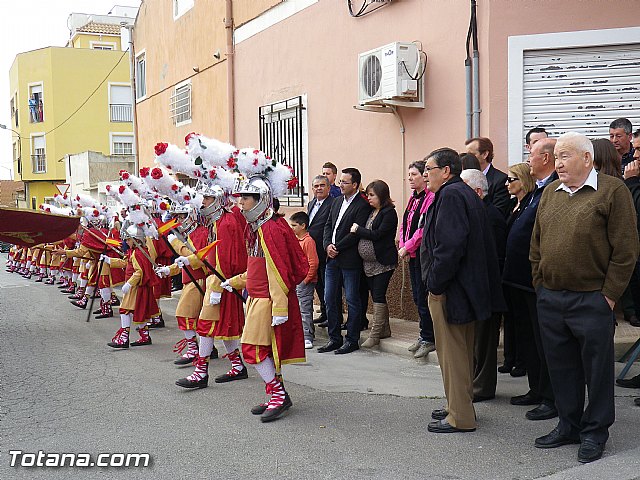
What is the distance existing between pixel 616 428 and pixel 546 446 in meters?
0.71

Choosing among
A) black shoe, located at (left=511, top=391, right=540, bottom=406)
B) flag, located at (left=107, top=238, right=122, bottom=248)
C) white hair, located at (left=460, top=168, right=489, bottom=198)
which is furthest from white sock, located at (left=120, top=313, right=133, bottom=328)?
black shoe, located at (left=511, top=391, right=540, bottom=406)

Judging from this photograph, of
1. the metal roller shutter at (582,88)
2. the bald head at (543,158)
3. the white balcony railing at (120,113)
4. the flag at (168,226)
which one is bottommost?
the flag at (168,226)

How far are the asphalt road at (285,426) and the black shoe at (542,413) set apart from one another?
69mm

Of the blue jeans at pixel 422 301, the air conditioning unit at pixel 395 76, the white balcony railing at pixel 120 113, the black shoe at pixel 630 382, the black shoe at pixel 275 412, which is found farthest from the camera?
the white balcony railing at pixel 120 113

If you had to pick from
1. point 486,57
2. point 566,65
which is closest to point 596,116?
point 566,65

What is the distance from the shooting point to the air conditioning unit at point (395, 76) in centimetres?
943

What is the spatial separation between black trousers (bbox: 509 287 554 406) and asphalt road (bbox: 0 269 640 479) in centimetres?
28

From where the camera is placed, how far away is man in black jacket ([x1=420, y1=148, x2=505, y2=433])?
5.22 meters

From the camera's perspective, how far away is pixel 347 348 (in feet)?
27.8

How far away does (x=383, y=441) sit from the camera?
5.24m

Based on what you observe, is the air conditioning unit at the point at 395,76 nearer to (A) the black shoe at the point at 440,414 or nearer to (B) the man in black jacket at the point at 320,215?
(B) the man in black jacket at the point at 320,215

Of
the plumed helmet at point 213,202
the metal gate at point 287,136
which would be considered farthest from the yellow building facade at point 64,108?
the plumed helmet at point 213,202

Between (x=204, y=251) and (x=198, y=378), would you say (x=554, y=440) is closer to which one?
(x=198, y=378)

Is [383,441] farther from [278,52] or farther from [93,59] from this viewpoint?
[93,59]
